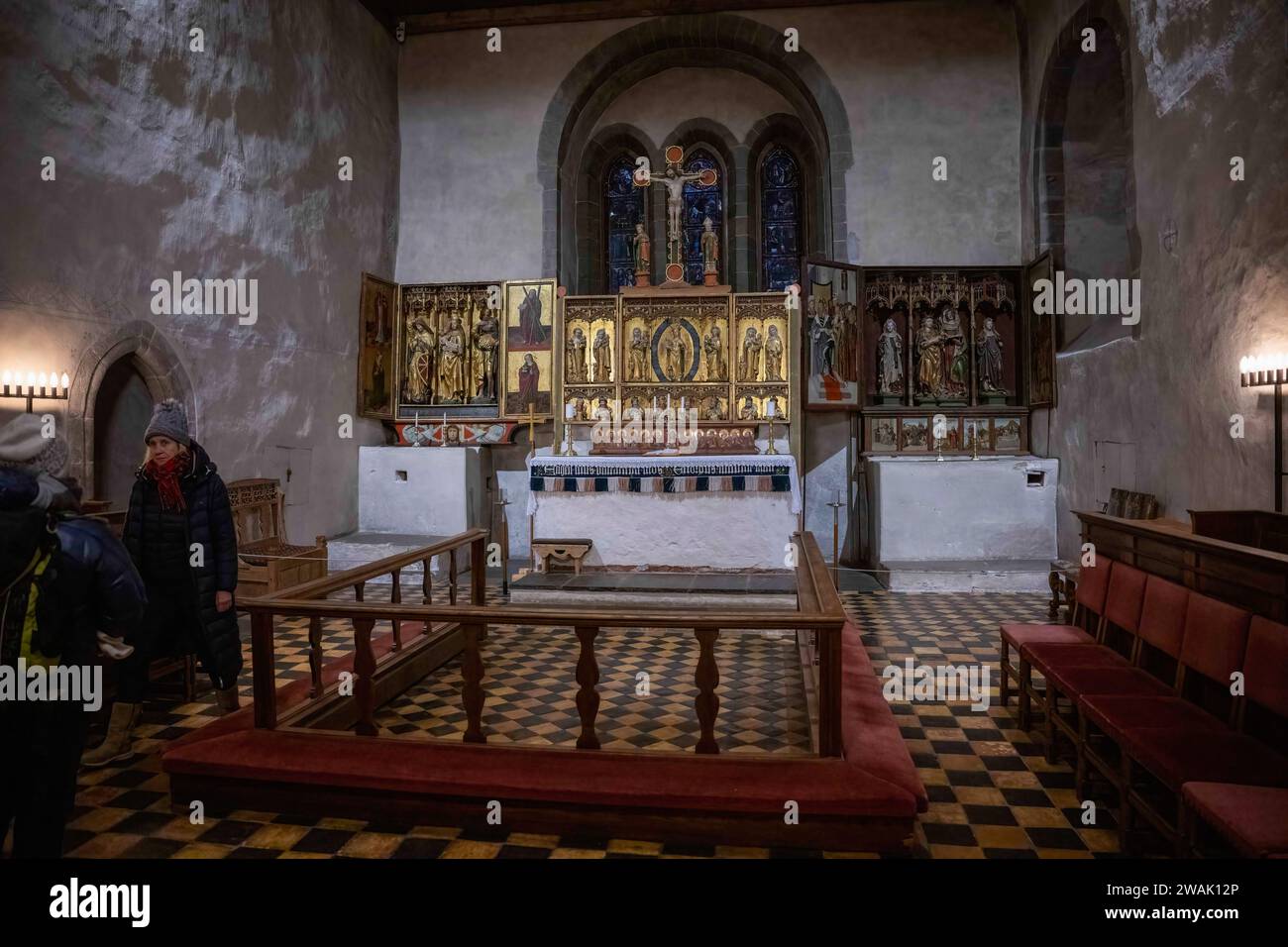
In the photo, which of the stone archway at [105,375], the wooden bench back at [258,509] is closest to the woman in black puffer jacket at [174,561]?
the stone archway at [105,375]

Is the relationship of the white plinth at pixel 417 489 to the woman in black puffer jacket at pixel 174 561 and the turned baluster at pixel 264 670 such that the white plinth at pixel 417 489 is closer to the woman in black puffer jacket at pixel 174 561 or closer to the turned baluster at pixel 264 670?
the woman in black puffer jacket at pixel 174 561

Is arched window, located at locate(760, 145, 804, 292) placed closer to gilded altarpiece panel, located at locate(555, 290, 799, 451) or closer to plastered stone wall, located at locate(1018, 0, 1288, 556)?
gilded altarpiece panel, located at locate(555, 290, 799, 451)

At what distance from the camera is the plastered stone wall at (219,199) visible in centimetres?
604

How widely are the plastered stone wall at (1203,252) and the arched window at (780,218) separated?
574 centimetres

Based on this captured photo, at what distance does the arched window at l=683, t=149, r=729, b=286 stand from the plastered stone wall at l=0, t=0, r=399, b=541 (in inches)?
181

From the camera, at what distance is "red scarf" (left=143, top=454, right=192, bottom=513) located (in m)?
4.11

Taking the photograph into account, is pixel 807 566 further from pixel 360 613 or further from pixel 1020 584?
pixel 1020 584

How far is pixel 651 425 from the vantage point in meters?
10.5

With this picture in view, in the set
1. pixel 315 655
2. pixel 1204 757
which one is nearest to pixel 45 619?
pixel 315 655

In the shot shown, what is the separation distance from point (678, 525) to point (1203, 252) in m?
5.33

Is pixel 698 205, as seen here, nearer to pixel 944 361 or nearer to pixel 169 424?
Answer: pixel 944 361

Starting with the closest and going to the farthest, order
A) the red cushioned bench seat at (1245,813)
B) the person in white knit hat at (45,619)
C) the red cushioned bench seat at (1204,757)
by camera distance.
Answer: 1. the red cushioned bench seat at (1245,813)
2. the person in white knit hat at (45,619)
3. the red cushioned bench seat at (1204,757)

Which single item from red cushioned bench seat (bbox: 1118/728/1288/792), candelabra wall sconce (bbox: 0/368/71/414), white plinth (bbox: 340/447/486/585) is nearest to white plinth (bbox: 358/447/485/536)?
white plinth (bbox: 340/447/486/585)

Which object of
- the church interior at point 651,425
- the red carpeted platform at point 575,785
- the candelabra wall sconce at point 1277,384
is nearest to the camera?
the red carpeted platform at point 575,785
